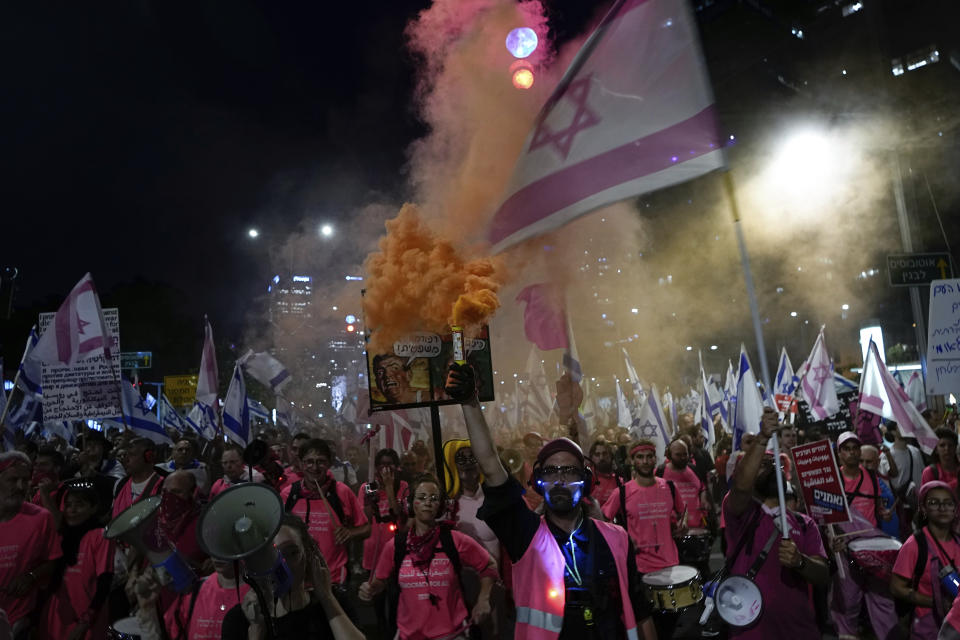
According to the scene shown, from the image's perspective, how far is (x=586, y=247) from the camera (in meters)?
15.7

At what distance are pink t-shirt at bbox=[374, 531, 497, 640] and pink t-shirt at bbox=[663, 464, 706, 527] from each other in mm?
4614

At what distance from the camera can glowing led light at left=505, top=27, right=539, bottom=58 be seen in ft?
29.0

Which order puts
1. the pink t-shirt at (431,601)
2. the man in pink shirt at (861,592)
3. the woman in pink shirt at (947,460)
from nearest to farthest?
the pink t-shirt at (431,601) < the man in pink shirt at (861,592) < the woman in pink shirt at (947,460)

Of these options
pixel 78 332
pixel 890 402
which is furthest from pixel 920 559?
pixel 78 332

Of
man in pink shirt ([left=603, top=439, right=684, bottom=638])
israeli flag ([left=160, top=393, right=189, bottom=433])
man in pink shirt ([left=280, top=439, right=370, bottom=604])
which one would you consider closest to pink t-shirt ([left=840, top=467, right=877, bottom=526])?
man in pink shirt ([left=603, top=439, right=684, bottom=638])

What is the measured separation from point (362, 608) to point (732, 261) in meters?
36.6

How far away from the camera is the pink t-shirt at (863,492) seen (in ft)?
24.8

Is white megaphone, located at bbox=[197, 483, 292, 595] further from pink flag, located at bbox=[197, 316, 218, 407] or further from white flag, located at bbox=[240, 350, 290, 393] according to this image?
white flag, located at bbox=[240, 350, 290, 393]

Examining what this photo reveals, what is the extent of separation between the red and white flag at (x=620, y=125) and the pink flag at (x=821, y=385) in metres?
10.5

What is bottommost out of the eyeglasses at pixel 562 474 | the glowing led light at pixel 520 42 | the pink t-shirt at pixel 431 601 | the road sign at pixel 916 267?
the pink t-shirt at pixel 431 601

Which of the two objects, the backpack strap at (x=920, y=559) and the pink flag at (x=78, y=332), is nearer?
the backpack strap at (x=920, y=559)

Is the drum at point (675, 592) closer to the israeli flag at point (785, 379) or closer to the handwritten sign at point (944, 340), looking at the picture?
the handwritten sign at point (944, 340)

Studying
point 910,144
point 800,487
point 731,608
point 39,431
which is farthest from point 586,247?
point 39,431

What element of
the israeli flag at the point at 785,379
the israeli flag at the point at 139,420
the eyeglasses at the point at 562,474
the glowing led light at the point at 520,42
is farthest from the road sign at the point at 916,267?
the israeli flag at the point at 139,420
